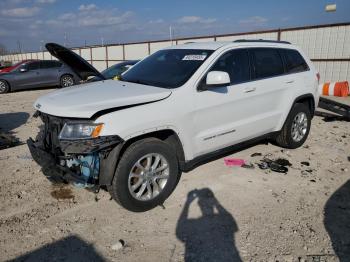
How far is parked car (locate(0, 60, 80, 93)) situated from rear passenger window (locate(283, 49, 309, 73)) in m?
11.4

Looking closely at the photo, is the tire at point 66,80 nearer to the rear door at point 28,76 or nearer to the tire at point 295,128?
the rear door at point 28,76

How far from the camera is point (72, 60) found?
16.3 feet

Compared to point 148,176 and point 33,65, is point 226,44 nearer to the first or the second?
point 148,176

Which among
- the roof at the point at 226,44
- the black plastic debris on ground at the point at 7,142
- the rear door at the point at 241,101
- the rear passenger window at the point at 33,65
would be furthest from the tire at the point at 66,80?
the rear door at the point at 241,101

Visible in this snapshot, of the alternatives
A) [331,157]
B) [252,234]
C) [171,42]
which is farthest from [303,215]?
[171,42]

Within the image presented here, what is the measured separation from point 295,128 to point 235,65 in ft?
6.57

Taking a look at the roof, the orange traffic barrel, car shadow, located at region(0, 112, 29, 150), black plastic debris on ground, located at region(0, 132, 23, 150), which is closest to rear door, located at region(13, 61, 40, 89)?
car shadow, located at region(0, 112, 29, 150)

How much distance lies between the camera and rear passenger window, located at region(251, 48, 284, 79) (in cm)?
501

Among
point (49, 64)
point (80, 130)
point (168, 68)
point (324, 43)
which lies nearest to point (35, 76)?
point (49, 64)

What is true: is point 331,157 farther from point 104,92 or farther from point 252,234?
point 104,92

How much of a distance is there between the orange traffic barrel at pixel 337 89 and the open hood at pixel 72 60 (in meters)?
10.2

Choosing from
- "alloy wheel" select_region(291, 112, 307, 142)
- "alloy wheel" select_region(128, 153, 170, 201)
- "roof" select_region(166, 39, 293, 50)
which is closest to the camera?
"alloy wheel" select_region(128, 153, 170, 201)

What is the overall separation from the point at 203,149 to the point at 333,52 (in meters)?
11.4

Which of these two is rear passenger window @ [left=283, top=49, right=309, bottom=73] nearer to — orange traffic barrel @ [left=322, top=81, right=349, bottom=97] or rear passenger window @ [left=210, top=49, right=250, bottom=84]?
rear passenger window @ [left=210, top=49, right=250, bottom=84]
